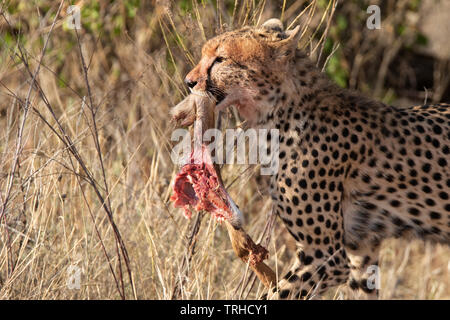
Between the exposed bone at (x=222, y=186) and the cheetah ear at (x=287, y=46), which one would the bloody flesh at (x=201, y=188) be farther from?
the cheetah ear at (x=287, y=46)

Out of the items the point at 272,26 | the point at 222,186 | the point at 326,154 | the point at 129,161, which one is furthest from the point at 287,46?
the point at 129,161

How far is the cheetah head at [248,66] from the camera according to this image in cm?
319

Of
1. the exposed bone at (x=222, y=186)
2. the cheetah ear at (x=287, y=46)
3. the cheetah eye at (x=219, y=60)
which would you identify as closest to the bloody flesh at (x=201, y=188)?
the exposed bone at (x=222, y=186)

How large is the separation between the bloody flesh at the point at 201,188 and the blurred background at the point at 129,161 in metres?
0.27

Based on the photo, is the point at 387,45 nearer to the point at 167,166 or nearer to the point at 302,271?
the point at 167,166

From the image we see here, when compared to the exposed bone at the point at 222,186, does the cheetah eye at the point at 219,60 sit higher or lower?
higher

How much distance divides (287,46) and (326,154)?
48 centimetres

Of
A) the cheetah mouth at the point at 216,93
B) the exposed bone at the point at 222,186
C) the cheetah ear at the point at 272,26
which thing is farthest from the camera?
the cheetah ear at the point at 272,26

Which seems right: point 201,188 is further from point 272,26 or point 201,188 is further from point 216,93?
point 272,26

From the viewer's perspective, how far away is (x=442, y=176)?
332 centimetres

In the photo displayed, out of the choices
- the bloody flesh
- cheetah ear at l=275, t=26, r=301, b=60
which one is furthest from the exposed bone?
cheetah ear at l=275, t=26, r=301, b=60

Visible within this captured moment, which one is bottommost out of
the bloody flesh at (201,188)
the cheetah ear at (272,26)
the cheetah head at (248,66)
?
the bloody flesh at (201,188)
